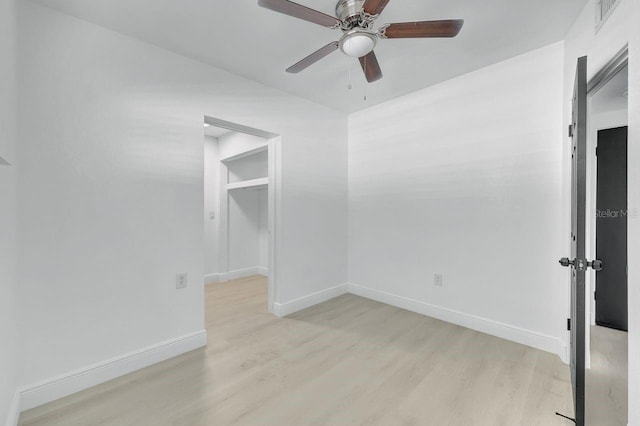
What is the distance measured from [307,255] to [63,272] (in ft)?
7.26

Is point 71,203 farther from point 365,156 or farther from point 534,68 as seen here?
point 534,68

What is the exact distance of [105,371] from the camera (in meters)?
1.96

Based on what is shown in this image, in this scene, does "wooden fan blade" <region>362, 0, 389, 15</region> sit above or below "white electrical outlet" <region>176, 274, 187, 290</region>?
above

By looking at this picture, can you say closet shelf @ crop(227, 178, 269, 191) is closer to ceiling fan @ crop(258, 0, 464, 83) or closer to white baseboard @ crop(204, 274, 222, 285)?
white baseboard @ crop(204, 274, 222, 285)

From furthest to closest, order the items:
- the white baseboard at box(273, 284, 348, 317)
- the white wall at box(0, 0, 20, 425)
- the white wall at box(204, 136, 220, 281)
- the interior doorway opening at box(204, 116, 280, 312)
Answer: the white wall at box(204, 136, 220, 281) → the interior doorway opening at box(204, 116, 280, 312) → the white baseboard at box(273, 284, 348, 317) → the white wall at box(0, 0, 20, 425)

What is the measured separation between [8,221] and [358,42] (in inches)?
85.8

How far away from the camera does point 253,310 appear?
10.8ft

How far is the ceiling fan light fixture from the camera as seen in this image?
1.58 meters

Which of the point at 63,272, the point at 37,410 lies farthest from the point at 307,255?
the point at 37,410

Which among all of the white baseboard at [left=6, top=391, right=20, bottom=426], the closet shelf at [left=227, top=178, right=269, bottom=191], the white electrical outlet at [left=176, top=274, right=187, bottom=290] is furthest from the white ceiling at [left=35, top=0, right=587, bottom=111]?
the white baseboard at [left=6, top=391, right=20, bottom=426]

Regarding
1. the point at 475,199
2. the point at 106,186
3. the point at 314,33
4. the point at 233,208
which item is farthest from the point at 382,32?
the point at 233,208

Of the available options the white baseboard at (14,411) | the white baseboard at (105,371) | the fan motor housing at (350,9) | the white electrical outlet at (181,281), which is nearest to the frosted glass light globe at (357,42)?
the fan motor housing at (350,9)

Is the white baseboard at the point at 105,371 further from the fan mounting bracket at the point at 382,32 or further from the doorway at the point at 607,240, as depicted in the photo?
the doorway at the point at 607,240

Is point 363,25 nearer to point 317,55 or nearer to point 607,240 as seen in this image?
point 317,55
